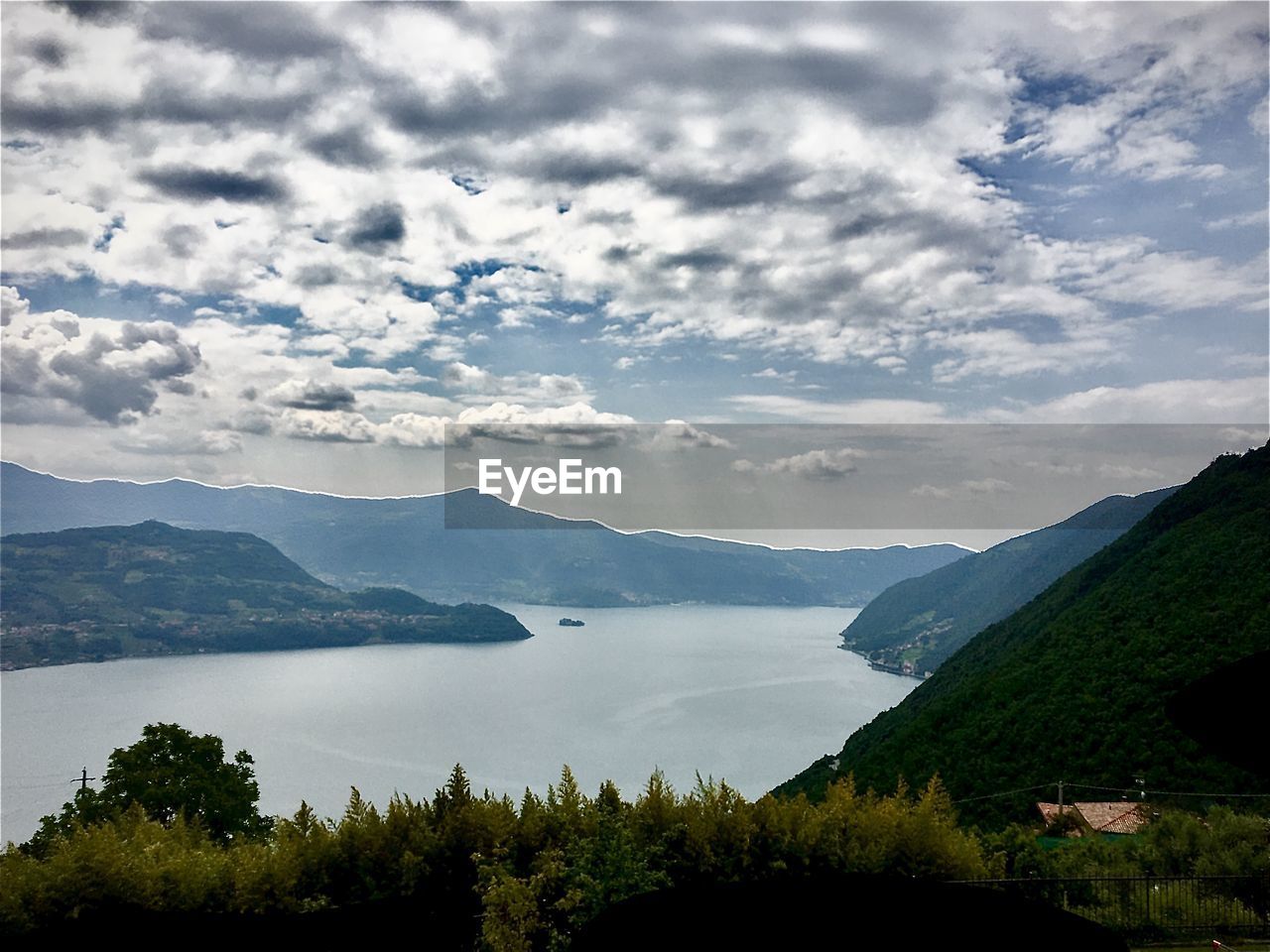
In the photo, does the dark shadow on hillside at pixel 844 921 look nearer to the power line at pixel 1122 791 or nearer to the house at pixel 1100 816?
the house at pixel 1100 816

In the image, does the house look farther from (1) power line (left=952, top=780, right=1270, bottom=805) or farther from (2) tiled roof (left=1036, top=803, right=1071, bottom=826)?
(1) power line (left=952, top=780, right=1270, bottom=805)

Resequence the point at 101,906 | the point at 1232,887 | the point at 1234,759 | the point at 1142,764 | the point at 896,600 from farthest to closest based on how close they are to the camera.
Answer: the point at 896,600 → the point at 1142,764 → the point at 1232,887 → the point at 101,906 → the point at 1234,759

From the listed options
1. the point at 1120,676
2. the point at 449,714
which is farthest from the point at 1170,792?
the point at 449,714

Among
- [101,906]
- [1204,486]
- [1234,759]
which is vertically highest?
[1204,486]

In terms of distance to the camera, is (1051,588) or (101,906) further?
(1051,588)

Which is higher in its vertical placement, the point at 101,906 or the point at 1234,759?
the point at 1234,759

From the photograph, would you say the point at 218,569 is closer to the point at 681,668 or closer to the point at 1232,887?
the point at 681,668

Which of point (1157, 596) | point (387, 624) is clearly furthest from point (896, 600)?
point (1157, 596)
